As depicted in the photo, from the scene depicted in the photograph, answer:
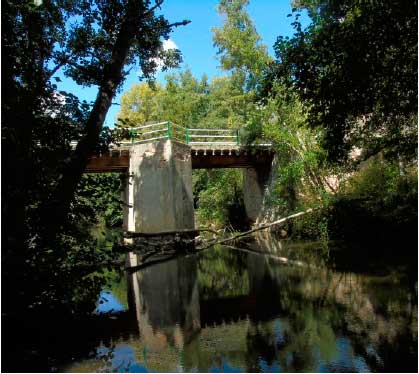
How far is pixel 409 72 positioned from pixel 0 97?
692 cm

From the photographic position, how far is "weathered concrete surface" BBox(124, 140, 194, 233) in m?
20.7

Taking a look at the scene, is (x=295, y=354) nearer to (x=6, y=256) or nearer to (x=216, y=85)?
(x=6, y=256)

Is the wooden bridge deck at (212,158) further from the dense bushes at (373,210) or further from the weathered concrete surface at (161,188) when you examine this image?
the dense bushes at (373,210)

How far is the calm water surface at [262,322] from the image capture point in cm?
565

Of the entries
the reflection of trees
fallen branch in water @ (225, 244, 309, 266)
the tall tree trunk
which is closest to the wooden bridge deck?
fallen branch in water @ (225, 244, 309, 266)

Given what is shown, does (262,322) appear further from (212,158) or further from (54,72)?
(212,158)

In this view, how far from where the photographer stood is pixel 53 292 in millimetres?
5176

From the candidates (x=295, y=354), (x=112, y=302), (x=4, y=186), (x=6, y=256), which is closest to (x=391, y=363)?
(x=295, y=354)

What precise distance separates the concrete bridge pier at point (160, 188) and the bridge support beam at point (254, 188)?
6242 mm

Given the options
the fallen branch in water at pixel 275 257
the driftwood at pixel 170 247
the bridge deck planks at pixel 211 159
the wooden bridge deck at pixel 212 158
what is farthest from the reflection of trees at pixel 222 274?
the bridge deck planks at pixel 211 159

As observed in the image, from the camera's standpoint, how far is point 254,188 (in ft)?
89.8

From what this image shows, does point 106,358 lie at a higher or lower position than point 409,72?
lower

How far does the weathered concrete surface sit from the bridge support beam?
6281mm

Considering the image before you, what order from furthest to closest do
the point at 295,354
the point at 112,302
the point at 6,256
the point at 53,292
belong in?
the point at 112,302 < the point at 295,354 < the point at 53,292 < the point at 6,256
